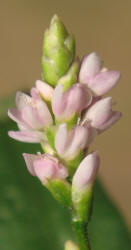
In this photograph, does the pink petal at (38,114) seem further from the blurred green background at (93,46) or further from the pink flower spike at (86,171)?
the blurred green background at (93,46)

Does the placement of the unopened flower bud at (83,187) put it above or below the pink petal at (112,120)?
below

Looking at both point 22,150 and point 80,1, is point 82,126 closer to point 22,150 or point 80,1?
point 22,150

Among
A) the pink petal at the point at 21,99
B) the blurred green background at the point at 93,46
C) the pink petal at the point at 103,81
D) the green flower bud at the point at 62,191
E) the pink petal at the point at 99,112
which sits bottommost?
the blurred green background at the point at 93,46

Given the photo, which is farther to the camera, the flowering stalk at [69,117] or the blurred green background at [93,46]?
the blurred green background at [93,46]

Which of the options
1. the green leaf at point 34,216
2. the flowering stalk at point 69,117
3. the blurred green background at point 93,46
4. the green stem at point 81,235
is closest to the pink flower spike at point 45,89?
the flowering stalk at point 69,117

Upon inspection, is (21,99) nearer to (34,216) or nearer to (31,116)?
(31,116)

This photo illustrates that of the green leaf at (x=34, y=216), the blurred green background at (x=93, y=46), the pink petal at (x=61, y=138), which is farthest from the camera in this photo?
the blurred green background at (x=93, y=46)

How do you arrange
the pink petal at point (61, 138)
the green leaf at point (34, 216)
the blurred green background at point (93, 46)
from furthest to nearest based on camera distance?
the blurred green background at point (93, 46) < the green leaf at point (34, 216) < the pink petal at point (61, 138)
